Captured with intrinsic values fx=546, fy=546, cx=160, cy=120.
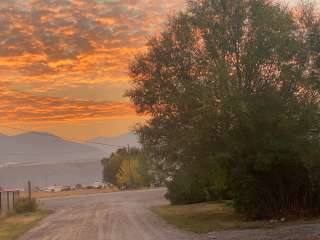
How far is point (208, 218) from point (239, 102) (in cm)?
884

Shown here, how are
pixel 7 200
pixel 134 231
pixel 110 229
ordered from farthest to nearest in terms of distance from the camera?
pixel 7 200 < pixel 110 229 < pixel 134 231

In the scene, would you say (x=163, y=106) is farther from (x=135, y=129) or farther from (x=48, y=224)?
(x=48, y=224)

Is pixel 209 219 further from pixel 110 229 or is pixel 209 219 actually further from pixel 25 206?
pixel 25 206

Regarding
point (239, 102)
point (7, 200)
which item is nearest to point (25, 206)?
point (7, 200)

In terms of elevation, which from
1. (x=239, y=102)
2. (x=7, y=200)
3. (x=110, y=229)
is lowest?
(x=110, y=229)

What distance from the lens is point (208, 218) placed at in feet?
113

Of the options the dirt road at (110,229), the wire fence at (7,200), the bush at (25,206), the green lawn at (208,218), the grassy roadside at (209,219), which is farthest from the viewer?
the bush at (25,206)

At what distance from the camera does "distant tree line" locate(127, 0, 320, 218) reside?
30000mm

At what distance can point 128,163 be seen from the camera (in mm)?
108750

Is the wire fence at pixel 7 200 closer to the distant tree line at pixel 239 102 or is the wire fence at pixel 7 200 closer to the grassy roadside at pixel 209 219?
the grassy roadside at pixel 209 219

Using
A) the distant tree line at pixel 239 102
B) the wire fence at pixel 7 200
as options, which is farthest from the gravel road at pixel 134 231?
the wire fence at pixel 7 200

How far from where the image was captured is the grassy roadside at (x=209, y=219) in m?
28.8

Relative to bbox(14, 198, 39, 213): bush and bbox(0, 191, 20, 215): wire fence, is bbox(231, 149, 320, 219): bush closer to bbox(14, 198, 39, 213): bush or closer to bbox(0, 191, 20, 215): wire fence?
bbox(0, 191, 20, 215): wire fence

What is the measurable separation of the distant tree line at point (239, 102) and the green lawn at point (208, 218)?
170 centimetres
